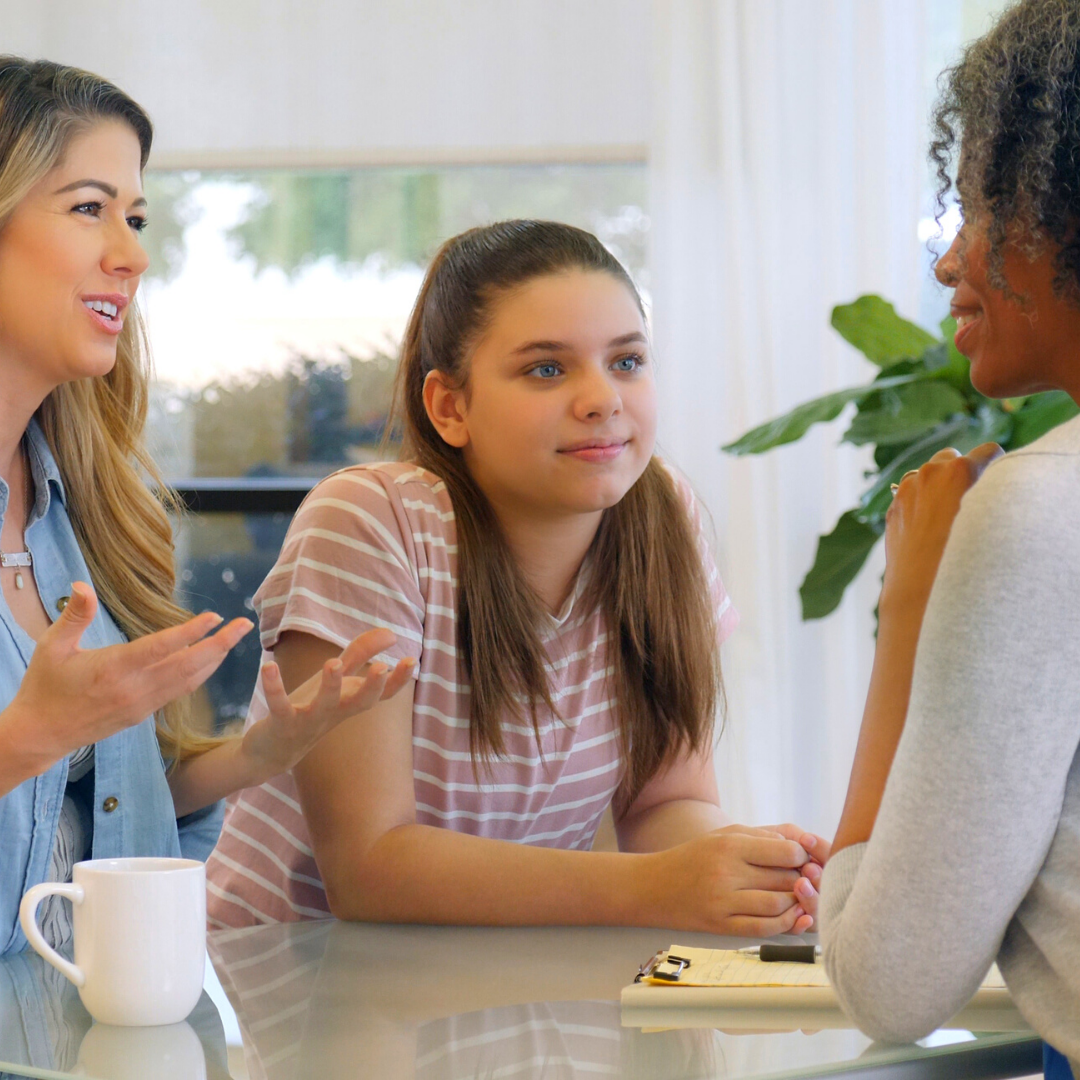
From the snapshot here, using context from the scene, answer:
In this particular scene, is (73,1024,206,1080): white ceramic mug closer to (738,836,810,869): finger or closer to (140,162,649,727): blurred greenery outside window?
(738,836,810,869): finger

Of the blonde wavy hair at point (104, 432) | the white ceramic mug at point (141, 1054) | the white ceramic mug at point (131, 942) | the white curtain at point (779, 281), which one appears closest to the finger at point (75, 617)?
the white ceramic mug at point (131, 942)

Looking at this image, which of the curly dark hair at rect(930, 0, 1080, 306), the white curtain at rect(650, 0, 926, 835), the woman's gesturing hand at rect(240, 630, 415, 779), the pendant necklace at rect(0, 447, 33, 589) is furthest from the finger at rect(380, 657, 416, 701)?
the white curtain at rect(650, 0, 926, 835)

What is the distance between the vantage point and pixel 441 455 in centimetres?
157

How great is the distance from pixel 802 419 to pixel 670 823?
1368mm

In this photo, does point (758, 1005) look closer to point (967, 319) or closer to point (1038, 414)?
point (967, 319)

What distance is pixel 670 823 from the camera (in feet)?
4.91

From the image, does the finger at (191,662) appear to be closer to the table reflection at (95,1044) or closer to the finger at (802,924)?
the table reflection at (95,1044)

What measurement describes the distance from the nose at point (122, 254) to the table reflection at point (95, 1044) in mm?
768

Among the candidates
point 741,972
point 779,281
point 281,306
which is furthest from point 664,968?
point 281,306

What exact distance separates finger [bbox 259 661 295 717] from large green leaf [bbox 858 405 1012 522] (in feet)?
5.59

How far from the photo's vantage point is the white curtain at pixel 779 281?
123 inches

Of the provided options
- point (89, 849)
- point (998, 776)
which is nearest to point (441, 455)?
point (89, 849)

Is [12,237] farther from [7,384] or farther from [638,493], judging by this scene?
[638,493]

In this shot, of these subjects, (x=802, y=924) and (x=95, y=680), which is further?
(x=802, y=924)
